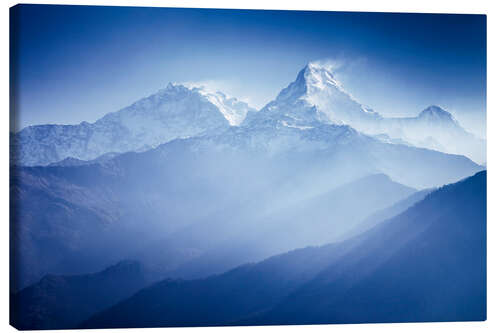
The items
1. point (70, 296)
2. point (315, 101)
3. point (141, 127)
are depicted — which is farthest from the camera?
point (315, 101)

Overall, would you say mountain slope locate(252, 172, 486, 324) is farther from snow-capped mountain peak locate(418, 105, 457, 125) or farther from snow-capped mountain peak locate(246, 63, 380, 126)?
snow-capped mountain peak locate(246, 63, 380, 126)

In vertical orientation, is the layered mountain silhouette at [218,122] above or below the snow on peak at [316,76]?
below

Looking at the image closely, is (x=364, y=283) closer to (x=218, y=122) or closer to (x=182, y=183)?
(x=182, y=183)

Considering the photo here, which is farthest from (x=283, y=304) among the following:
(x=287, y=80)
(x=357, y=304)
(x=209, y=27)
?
(x=209, y=27)

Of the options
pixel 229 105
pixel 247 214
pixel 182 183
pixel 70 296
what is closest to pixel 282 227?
pixel 247 214

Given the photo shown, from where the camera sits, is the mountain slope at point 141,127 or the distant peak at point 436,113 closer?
the mountain slope at point 141,127

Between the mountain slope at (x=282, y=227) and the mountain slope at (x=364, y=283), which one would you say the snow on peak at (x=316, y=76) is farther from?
the mountain slope at (x=364, y=283)

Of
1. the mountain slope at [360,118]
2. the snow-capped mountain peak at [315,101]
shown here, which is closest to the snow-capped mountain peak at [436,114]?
the mountain slope at [360,118]

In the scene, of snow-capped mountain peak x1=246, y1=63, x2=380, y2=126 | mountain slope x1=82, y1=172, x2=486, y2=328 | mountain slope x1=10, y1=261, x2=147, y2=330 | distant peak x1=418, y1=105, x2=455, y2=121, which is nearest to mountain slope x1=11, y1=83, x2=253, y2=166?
snow-capped mountain peak x1=246, y1=63, x2=380, y2=126
